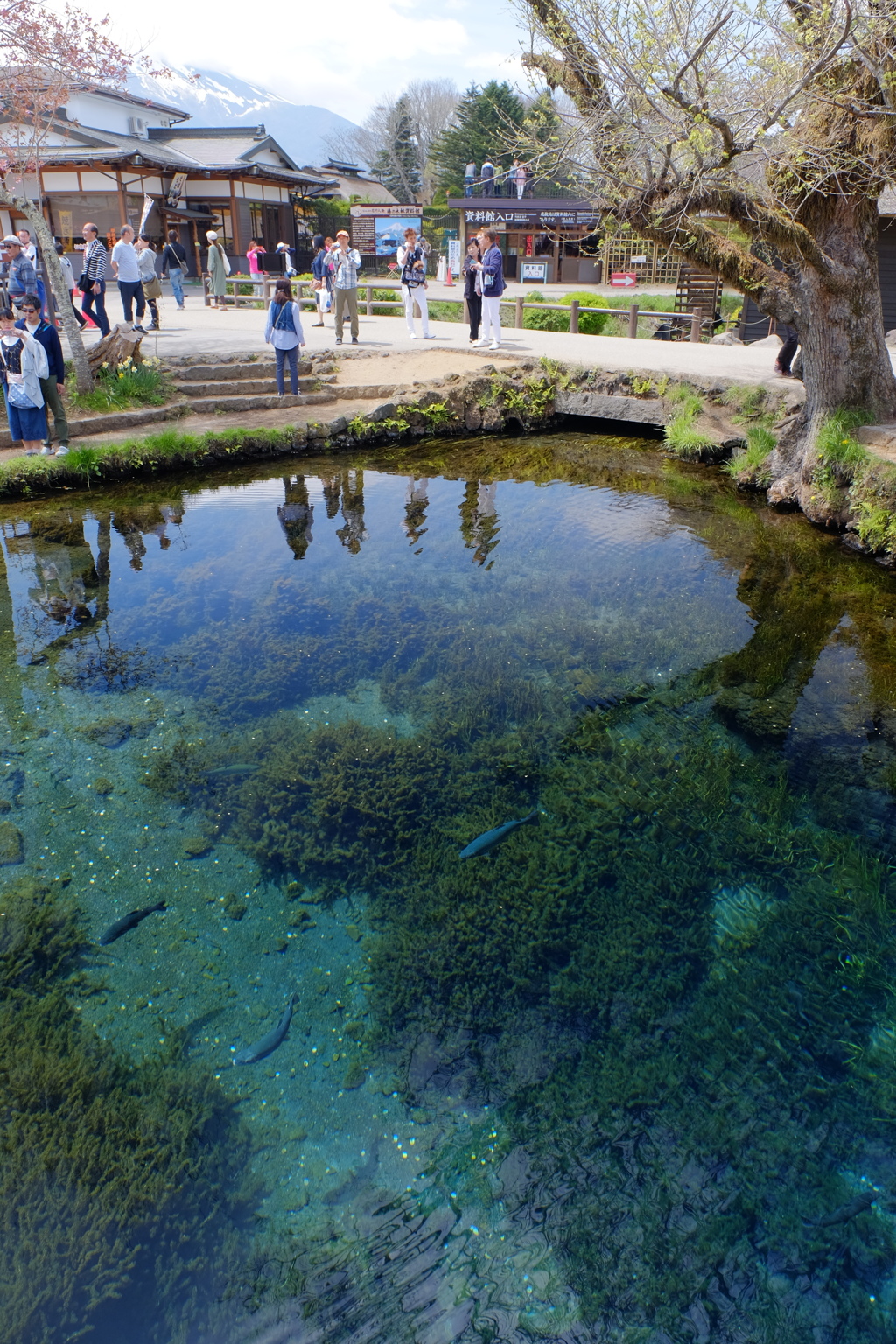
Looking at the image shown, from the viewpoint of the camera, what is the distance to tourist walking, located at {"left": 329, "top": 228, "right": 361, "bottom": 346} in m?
13.8

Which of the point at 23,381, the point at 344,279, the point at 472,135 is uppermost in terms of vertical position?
the point at 472,135

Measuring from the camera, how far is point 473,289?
14391 mm

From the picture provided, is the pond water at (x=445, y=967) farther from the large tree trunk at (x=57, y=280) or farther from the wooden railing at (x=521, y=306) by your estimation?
the wooden railing at (x=521, y=306)

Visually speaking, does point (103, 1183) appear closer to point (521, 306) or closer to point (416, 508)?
point (416, 508)

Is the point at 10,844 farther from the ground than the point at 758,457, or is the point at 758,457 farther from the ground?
the point at 758,457

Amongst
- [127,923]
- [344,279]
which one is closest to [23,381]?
[344,279]

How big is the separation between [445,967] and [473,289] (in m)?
13.2

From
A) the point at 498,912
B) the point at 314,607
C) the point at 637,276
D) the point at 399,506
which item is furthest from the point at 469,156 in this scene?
the point at 498,912

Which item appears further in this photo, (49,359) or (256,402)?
(256,402)

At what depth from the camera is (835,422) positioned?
28.8 feet

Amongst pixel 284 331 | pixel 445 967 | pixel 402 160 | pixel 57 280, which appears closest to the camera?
pixel 445 967

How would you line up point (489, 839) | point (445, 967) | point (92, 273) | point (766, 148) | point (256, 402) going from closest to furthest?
point (445, 967) → point (489, 839) → point (766, 148) → point (256, 402) → point (92, 273)

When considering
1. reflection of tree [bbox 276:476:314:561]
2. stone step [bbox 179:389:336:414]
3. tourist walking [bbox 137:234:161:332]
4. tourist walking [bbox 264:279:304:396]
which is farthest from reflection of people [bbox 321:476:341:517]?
tourist walking [bbox 137:234:161:332]

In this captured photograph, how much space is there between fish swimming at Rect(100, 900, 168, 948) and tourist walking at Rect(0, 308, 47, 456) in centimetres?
690
